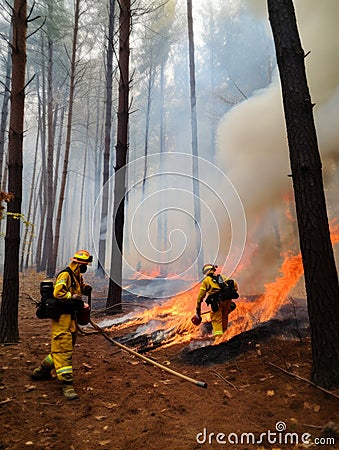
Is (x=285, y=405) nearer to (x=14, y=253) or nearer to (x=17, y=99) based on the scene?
(x=14, y=253)

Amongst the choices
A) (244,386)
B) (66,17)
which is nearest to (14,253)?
(244,386)

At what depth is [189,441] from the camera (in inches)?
116

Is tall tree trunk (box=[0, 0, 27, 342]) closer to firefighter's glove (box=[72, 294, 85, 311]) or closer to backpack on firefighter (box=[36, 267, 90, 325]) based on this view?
backpack on firefighter (box=[36, 267, 90, 325])

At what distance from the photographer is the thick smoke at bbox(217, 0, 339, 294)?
27.4 feet

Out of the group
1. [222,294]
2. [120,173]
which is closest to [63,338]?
[222,294]

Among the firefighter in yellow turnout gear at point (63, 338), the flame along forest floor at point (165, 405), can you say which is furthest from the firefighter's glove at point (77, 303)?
the flame along forest floor at point (165, 405)

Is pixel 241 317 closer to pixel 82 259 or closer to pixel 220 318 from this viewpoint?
pixel 220 318

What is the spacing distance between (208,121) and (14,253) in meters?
19.7

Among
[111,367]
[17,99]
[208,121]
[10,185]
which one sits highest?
[208,121]

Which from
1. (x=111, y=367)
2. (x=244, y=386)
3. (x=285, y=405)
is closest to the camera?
(x=285, y=405)

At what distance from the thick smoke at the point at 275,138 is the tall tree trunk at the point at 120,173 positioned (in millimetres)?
4339

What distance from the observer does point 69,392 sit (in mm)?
3926

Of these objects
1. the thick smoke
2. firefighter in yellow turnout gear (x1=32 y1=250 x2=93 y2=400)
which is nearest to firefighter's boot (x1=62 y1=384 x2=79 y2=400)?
firefighter in yellow turnout gear (x1=32 y1=250 x2=93 y2=400)

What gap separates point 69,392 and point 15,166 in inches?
177
